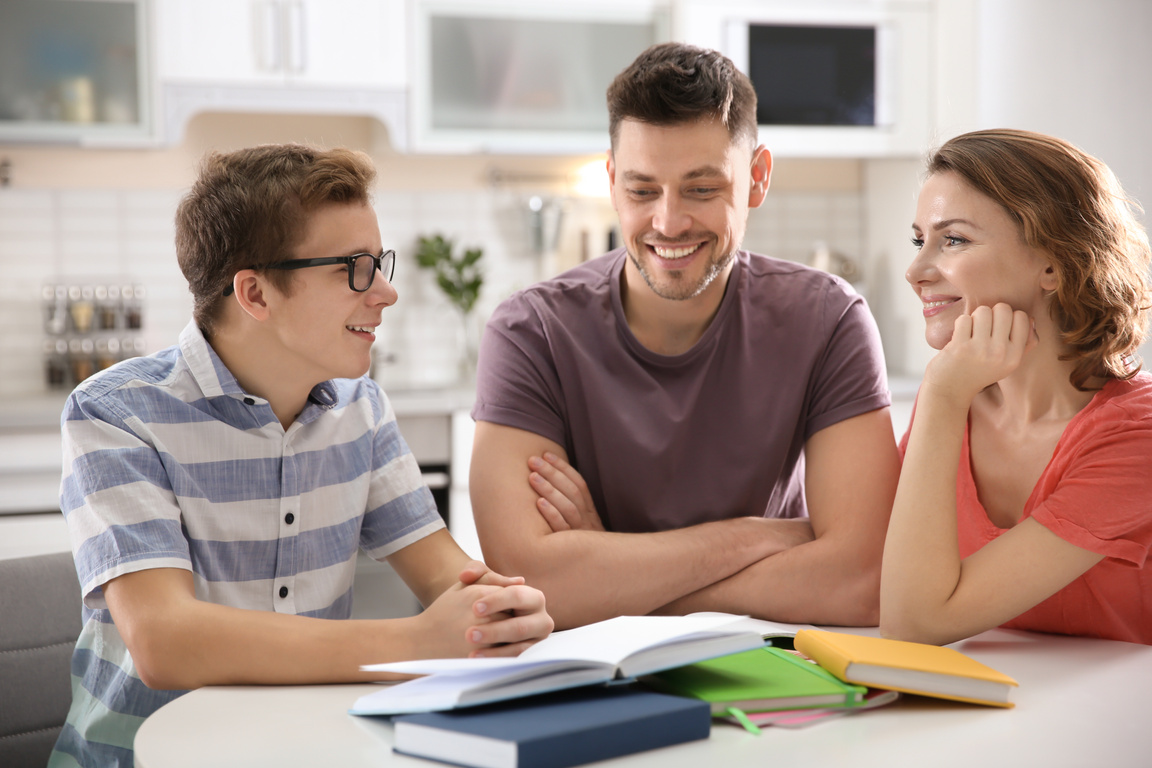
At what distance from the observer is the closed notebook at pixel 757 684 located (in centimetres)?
87

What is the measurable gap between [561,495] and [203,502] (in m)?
0.47

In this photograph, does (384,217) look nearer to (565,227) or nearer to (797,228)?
(565,227)

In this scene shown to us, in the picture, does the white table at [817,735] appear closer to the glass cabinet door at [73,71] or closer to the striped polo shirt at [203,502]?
the striped polo shirt at [203,502]

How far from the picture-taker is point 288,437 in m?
1.25

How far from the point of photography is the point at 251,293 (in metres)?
1.23

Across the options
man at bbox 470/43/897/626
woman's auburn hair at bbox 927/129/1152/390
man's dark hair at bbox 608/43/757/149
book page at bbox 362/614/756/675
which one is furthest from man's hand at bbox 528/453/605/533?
woman's auburn hair at bbox 927/129/1152/390

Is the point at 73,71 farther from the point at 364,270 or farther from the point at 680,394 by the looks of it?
the point at 680,394

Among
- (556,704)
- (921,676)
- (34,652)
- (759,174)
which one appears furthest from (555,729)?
(759,174)

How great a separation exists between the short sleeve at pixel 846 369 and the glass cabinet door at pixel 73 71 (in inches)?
87.3

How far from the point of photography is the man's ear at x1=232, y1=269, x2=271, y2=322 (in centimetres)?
122

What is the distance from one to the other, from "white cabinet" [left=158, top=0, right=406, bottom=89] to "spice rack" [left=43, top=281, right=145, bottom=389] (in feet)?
2.27

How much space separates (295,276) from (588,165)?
2.37 m

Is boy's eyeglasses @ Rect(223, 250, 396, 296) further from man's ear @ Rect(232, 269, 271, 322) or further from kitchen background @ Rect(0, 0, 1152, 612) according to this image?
kitchen background @ Rect(0, 0, 1152, 612)

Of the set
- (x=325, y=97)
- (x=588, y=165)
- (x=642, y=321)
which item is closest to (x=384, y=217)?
(x=325, y=97)
